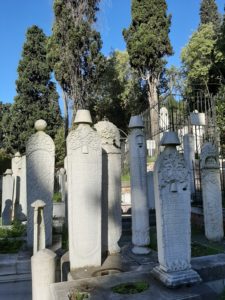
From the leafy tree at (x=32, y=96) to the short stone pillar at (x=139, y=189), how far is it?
66.8ft

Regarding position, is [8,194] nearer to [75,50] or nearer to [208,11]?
[75,50]

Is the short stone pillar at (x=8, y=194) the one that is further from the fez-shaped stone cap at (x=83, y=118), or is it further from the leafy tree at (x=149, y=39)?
the leafy tree at (x=149, y=39)

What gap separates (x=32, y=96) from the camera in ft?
86.9

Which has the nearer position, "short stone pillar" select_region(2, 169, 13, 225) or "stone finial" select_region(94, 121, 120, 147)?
"stone finial" select_region(94, 121, 120, 147)

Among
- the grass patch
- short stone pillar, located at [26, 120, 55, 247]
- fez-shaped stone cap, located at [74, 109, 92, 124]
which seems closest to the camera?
the grass patch

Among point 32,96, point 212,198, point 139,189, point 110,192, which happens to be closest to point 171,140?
point 110,192

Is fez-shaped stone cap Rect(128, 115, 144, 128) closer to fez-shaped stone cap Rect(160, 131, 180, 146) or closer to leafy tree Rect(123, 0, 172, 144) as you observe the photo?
fez-shaped stone cap Rect(160, 131, 180, 146)

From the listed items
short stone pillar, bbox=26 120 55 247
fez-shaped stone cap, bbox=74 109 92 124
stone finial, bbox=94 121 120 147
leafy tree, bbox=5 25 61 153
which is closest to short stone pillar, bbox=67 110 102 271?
fez-shaped stone cap, bbox=74 109 92 124

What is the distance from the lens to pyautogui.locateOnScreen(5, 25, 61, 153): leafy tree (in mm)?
25594

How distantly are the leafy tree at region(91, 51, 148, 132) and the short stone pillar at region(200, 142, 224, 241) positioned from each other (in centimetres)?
2288

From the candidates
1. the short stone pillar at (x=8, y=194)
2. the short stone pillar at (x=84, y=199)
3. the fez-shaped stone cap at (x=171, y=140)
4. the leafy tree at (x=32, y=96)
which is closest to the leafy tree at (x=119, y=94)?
the leafy tree at (x=32, y=96)

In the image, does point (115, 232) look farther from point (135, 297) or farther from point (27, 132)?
point (27, 132)

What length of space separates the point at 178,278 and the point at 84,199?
5.67 ft

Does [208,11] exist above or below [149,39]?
above
